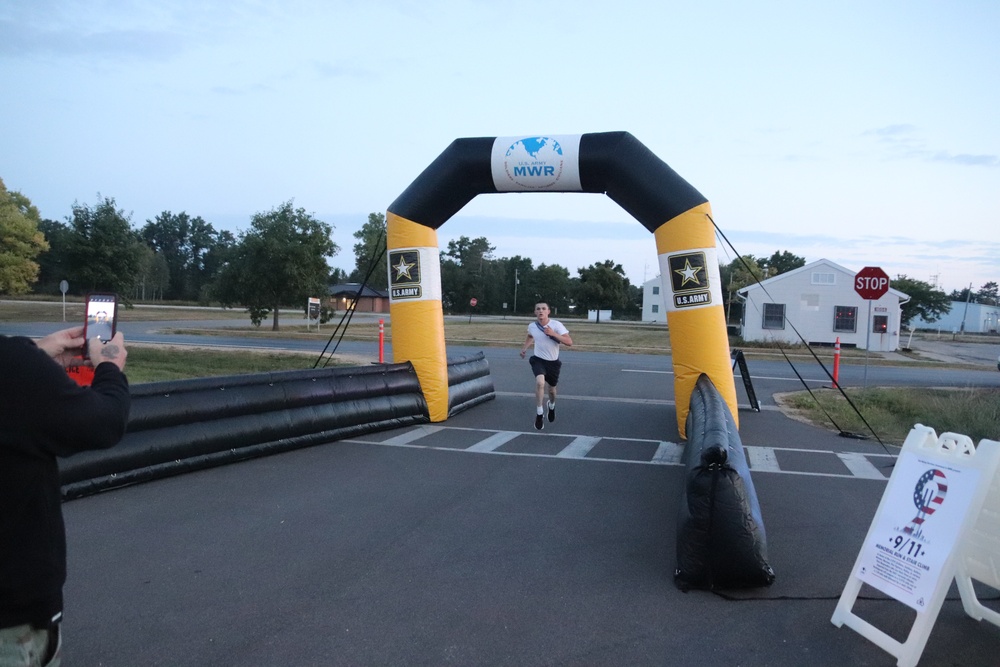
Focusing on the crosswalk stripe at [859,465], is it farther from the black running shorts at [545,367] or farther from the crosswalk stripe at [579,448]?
the black running shorts at [545,367]

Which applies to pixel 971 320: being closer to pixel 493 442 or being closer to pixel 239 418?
pixel 493 442

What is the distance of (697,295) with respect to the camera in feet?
34.7

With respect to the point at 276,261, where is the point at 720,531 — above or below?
below

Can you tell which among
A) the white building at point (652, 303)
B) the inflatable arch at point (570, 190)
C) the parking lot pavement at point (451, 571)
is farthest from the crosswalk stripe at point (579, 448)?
the white building at point (652, 303)

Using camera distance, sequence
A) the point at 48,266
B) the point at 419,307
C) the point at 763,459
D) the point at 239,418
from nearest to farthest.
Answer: the point at 239,418, the point at 763,459, the point at 419,307, the point at 48,266

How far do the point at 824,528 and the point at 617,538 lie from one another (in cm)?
186

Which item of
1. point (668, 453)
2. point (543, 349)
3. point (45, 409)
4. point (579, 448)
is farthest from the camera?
point (543, 349)

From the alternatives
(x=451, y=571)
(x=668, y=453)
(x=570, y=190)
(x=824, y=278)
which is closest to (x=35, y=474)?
(x=451, y=571)

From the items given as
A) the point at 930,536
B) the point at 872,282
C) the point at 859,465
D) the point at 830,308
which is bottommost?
the point at 859,465

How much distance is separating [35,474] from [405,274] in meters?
10.0

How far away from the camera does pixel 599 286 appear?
243 ft

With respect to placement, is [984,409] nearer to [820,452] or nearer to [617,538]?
[820,452]

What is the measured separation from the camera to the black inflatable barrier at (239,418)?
7547mm

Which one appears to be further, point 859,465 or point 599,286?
point 599,286
